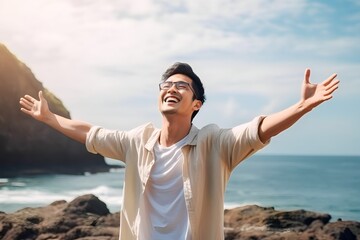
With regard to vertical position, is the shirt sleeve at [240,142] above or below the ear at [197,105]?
below

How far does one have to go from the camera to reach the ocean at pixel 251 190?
14.3 meters

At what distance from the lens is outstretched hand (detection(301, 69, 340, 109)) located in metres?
1.76

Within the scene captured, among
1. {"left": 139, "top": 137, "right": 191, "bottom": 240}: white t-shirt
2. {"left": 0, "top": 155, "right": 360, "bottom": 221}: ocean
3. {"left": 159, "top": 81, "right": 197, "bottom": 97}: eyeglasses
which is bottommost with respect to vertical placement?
{"left": 0, "top": 155, "right": 360, "bottom": 221}: ocean

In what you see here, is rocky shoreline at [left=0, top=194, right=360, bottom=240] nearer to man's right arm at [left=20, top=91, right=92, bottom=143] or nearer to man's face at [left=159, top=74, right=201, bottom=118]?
man's right arm at [left=20, top=91, right=92, bottom=143]

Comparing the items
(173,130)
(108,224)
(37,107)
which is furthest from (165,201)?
(108,224)

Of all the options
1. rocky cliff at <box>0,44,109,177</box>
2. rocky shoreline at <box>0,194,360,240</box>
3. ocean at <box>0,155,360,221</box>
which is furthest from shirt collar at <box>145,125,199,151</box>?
rocky cliff at <box>0,44,109,177</box>

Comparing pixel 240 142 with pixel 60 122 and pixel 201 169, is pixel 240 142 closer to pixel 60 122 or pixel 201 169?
pixel 201 169

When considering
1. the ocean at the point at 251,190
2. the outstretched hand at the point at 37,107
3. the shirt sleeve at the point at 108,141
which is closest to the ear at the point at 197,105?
the shirt sleeve at the point at 108,141

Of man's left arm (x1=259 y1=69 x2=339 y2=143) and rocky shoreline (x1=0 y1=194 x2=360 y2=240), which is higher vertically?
man's left arm (x1=259 y1=69 x2=339 y2=143)

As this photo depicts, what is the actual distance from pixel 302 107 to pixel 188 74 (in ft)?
1.79

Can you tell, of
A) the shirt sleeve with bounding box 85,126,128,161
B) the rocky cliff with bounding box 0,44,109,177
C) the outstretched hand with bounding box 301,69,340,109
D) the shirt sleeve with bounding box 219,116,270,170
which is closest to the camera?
the outstretched hand with bounding box 301,69,340,109

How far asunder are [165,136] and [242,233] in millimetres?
4796

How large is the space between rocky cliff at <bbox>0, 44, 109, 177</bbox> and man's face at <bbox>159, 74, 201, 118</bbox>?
12417 millimetres

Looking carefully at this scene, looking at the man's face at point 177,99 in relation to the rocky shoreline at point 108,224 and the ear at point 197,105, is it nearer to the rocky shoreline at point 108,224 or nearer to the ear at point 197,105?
the ear at point 197,105
